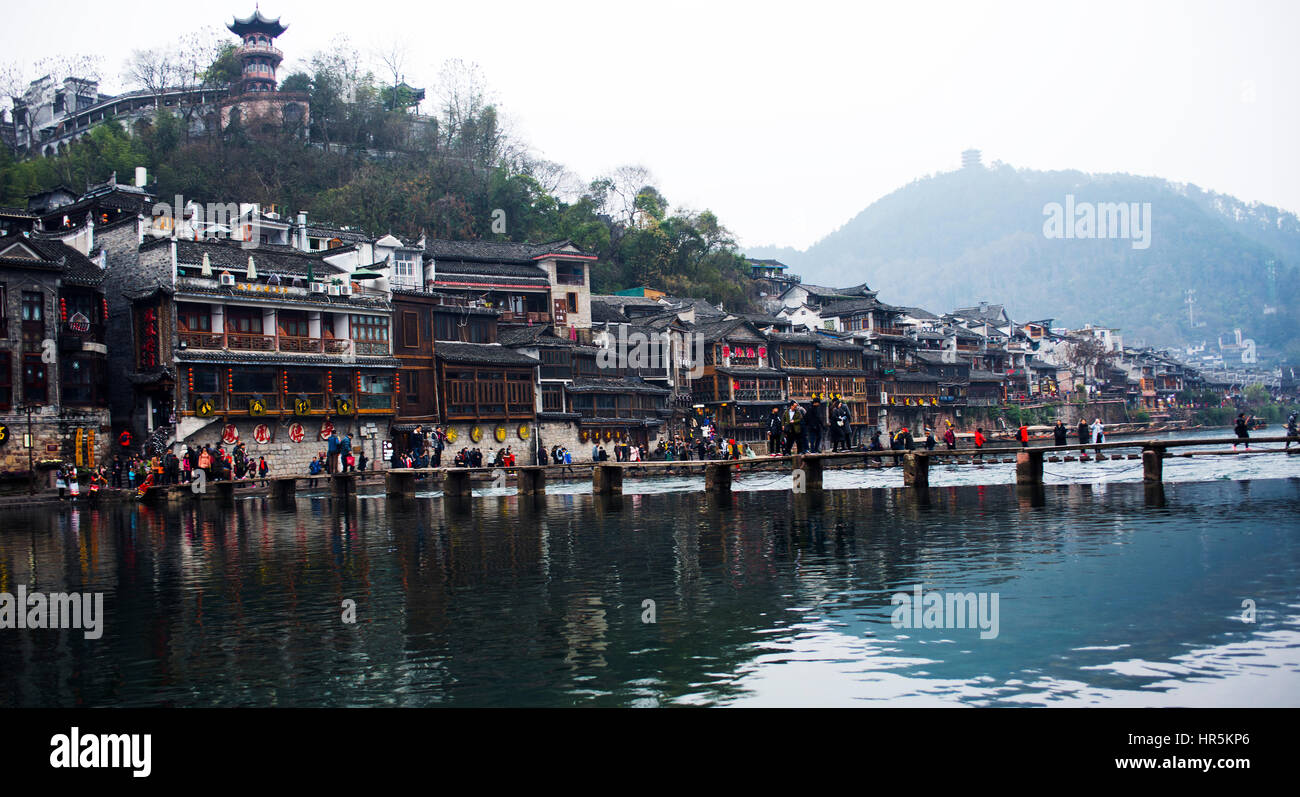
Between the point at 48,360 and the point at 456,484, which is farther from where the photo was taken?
the point at 48,360

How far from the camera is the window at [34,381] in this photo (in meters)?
41.1

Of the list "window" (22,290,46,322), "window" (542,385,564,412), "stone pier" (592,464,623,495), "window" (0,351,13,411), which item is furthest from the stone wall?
"stone pier" (592,464,623,495)

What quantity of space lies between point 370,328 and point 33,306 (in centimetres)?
1491

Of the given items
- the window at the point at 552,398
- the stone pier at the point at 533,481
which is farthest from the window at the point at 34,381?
the window at the point at 552,398

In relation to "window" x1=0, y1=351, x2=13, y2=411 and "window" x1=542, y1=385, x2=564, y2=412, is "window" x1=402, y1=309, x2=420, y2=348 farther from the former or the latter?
"window" x1=0, y1=351, x2=13, y2=411

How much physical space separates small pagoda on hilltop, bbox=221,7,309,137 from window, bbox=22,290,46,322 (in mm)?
41571

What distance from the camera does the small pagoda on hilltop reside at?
81.0 metres

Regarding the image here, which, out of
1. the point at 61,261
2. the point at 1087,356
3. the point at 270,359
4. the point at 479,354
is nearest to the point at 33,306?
the point at 61,261

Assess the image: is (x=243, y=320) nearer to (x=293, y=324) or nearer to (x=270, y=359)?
(x=270, y=359)

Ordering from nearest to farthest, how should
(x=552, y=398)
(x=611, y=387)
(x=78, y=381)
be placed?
(x=78, y=381) < (x=552, y=398) < (x=611, y=387)

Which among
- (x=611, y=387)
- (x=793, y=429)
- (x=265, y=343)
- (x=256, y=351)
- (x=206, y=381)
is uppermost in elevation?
(x=265, y=343)

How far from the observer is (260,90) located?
269ft

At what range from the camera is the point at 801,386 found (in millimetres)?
77875

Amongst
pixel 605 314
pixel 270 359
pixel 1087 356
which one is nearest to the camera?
pixel 270 359
